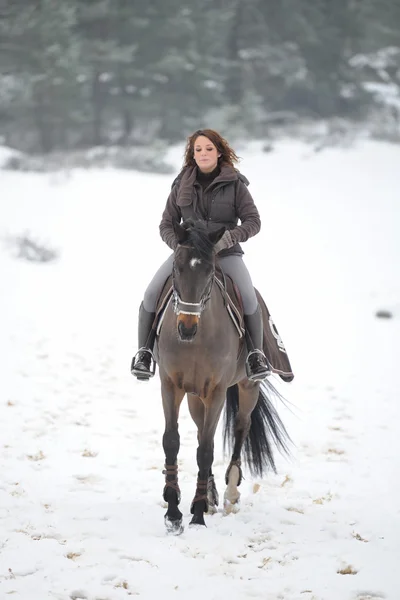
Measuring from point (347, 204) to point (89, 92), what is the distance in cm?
1320

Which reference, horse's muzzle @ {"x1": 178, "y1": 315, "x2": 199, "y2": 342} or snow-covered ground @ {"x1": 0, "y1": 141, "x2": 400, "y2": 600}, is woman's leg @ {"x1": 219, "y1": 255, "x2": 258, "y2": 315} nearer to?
horse's muzzle @ {"x1": 178, "y1": 315, "x2": 199, "y2": 342}

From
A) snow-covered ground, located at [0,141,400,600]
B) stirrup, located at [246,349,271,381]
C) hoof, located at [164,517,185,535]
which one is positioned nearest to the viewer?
snow-covered ground, located at [0,141,400,600]

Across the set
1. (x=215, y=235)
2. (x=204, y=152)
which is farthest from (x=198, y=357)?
(x=204, y=152)

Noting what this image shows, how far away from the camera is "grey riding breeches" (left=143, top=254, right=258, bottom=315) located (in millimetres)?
5066

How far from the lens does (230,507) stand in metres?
5.33

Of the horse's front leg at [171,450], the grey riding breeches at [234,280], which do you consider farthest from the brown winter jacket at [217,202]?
the horse's front leg at [171,450]

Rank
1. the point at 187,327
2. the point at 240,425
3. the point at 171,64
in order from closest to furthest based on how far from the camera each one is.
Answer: the point at 187,327 → the point at 240,425 → the point at 171,64

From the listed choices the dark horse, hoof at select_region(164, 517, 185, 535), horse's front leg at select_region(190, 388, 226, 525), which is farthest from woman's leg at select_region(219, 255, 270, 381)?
hoof at select_region(164, 517, 185, 535)

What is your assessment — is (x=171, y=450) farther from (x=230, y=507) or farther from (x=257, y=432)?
(x=257, y=432)

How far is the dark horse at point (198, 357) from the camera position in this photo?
429 centimetres

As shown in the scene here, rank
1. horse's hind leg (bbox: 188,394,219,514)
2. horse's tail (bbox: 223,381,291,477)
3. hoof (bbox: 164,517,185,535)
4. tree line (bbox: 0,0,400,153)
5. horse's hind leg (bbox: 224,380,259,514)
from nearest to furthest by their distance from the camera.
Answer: hoof (bbox: 164,517,185,535)
horse's hind leg (bbox: 188,394,219,514)
horse's hind leg (bbox: 224,380,259,514)
horse's tail (bbox: 223,381,291,477)
tree line (bbox: 0,0,400,153)

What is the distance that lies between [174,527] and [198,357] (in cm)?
132

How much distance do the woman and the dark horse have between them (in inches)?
7.9

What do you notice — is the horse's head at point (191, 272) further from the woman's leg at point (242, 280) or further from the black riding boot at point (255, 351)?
the black riding boot at point (255, 351)
